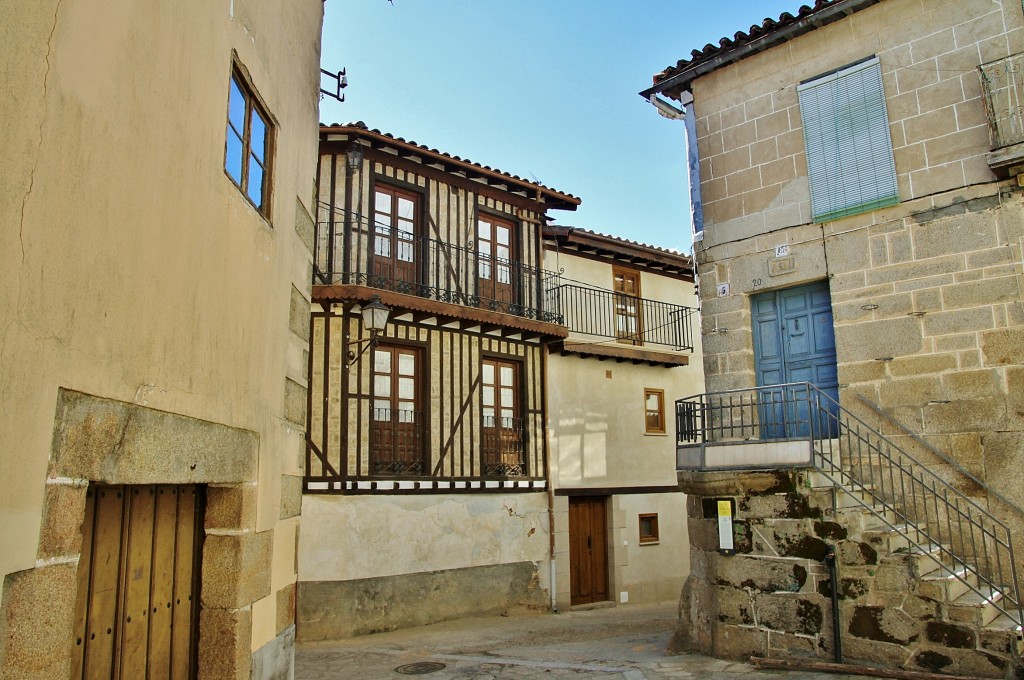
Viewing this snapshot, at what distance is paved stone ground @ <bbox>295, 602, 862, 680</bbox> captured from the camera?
7934 millimetres

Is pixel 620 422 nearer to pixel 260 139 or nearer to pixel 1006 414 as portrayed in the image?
pixel 1006 414

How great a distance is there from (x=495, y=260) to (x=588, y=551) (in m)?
5.84

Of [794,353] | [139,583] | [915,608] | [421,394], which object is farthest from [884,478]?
[139,583]

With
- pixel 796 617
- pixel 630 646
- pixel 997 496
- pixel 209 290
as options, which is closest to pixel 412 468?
pixel 630 646

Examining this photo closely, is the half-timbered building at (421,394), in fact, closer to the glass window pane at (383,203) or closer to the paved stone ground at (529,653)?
the glass window pane at (383,203)

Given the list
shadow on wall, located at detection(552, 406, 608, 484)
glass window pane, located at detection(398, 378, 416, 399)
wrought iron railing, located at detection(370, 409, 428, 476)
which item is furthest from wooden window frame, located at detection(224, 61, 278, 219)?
shadow on wall, located at detection(552, 406, 608, 484)

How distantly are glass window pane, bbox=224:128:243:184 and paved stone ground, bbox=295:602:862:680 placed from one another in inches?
234

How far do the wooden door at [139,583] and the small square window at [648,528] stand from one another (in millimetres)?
12698

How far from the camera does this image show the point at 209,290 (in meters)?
3.77

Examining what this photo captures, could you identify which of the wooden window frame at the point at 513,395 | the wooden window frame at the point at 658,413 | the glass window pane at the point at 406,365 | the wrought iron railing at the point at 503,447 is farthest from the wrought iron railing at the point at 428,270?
the wooden window frame at the point at 658,413

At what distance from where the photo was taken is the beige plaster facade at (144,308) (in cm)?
233

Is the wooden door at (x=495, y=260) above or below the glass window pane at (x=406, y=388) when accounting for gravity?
above

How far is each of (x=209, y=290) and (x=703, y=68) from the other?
828cm

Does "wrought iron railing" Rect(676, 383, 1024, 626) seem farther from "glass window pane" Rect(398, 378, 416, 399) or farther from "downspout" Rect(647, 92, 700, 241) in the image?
"glass window pane" Rect(398, 378, 416, 399)
